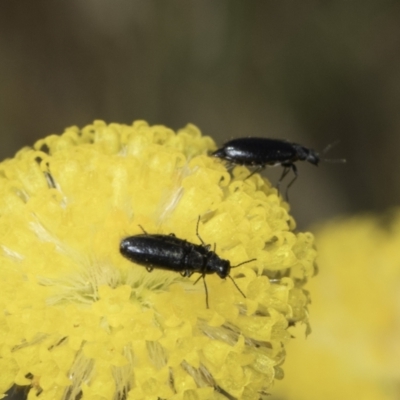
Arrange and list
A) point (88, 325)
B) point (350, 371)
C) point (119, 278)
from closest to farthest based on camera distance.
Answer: point (88, 325), point (119, 278), point (350, 371)

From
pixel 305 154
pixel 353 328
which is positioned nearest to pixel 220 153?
pixel 305 154

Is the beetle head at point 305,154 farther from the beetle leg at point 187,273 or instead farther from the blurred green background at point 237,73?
the blurred green background at point 237,73

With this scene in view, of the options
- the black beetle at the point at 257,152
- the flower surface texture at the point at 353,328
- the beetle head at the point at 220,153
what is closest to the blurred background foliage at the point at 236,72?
the flower surface texture at the point at 353,328

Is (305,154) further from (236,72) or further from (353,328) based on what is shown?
(236,72)

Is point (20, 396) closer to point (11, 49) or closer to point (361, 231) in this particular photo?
point (361, 231)

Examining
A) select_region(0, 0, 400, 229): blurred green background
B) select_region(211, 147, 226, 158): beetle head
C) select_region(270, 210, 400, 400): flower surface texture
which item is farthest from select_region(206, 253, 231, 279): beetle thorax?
select_region(0, 0, 400, 229): blurred green background

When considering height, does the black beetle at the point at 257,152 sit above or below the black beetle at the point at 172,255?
above

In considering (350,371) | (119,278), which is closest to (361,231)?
(350,371)
